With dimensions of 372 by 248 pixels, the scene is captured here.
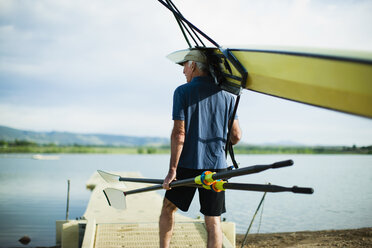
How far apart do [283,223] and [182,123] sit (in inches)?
198

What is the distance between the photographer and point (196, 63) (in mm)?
2867

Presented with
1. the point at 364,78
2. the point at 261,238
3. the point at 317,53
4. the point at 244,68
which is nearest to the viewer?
the point at 364,78

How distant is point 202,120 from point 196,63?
0.49m

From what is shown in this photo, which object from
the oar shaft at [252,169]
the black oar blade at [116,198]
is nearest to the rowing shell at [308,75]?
the oar shaft at [252,169]

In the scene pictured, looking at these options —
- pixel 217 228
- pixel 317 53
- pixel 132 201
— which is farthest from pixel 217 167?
pixel 132 201

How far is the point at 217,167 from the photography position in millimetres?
2768

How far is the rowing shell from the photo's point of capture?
1.66 metres

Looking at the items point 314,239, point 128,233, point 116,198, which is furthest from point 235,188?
point 314,239

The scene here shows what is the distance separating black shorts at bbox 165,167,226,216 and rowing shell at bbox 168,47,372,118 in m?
0.82

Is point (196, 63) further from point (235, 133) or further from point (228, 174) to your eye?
point (228, 174)

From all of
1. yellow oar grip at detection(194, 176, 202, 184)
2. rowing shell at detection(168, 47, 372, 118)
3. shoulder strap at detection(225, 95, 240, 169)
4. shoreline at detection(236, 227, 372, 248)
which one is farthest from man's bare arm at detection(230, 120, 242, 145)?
shoreline at detection(236, 227, 372, 248)

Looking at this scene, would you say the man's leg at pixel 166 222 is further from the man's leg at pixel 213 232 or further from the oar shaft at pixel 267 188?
the oar shaft at pixel 267 188

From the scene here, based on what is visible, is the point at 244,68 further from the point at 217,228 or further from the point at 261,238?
the point at 261,238

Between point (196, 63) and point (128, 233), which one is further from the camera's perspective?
point (128, 233)
